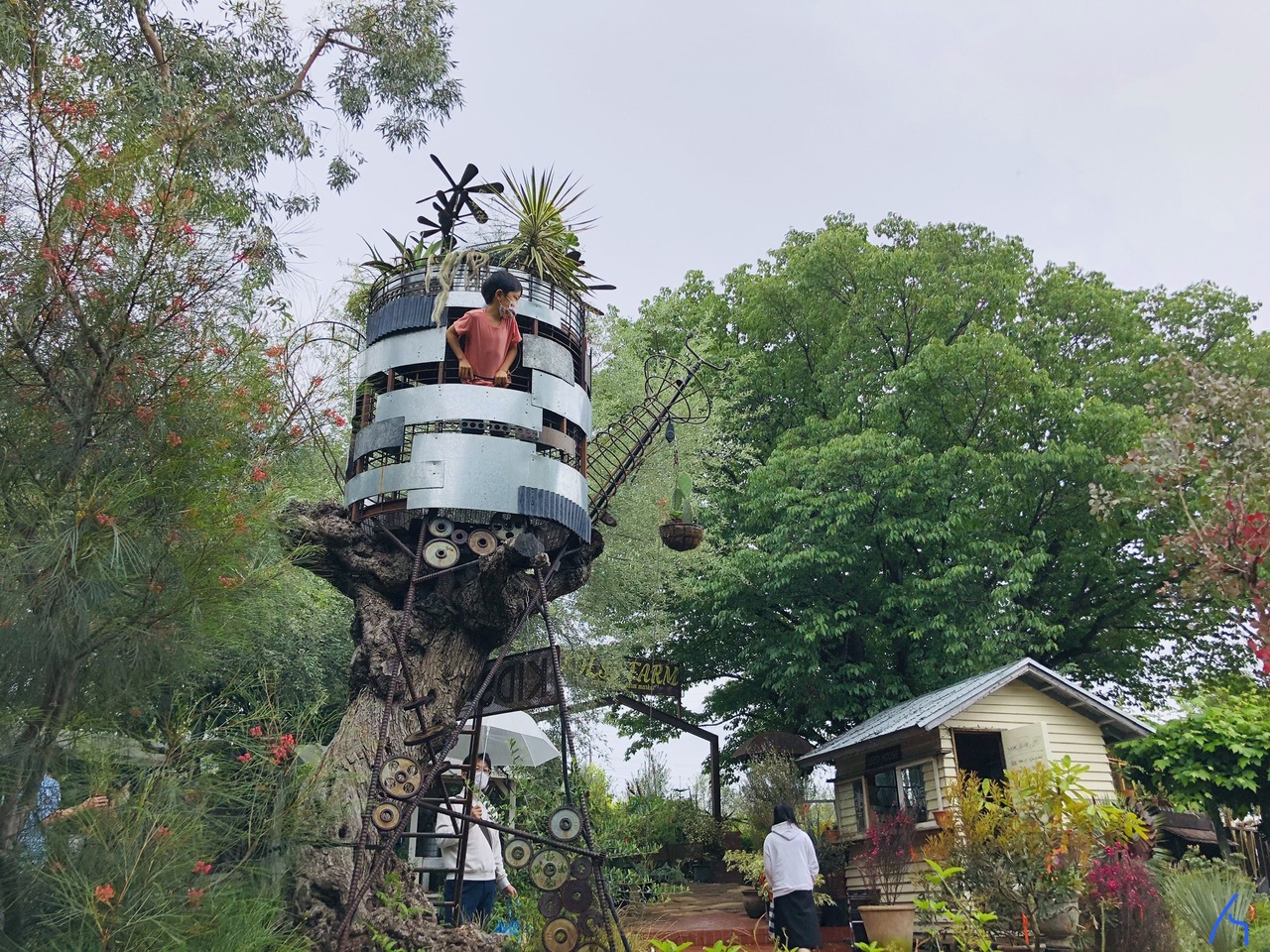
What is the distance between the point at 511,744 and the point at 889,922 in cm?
576

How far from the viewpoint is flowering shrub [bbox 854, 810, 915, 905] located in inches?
503

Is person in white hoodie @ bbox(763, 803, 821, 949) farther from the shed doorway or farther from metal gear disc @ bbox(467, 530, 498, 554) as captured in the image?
the shed doorway

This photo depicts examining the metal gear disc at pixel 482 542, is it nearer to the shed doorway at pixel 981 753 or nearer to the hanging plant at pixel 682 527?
the hanging plant at pixel 682 527

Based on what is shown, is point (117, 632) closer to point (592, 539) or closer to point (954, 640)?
point (592, 539)

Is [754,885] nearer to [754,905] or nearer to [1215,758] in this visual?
[754,905]

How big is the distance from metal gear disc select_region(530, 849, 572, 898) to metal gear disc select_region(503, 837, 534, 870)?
18 centimetres

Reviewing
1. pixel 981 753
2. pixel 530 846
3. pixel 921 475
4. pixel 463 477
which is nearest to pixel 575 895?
pixel 530 846

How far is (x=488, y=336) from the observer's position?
9797 millimetres

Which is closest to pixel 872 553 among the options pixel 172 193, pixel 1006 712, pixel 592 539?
Answer: pixel 1006 712

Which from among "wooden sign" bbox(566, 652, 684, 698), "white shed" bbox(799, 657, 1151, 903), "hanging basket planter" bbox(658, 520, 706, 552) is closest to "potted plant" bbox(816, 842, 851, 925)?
A: "white shed" bbox(799, 657, 1151, 903)

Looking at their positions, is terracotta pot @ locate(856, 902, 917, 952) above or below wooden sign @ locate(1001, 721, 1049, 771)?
below

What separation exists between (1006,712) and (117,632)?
12.4m

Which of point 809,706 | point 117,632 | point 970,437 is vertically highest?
point 970,437

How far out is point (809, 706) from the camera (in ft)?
62.1
